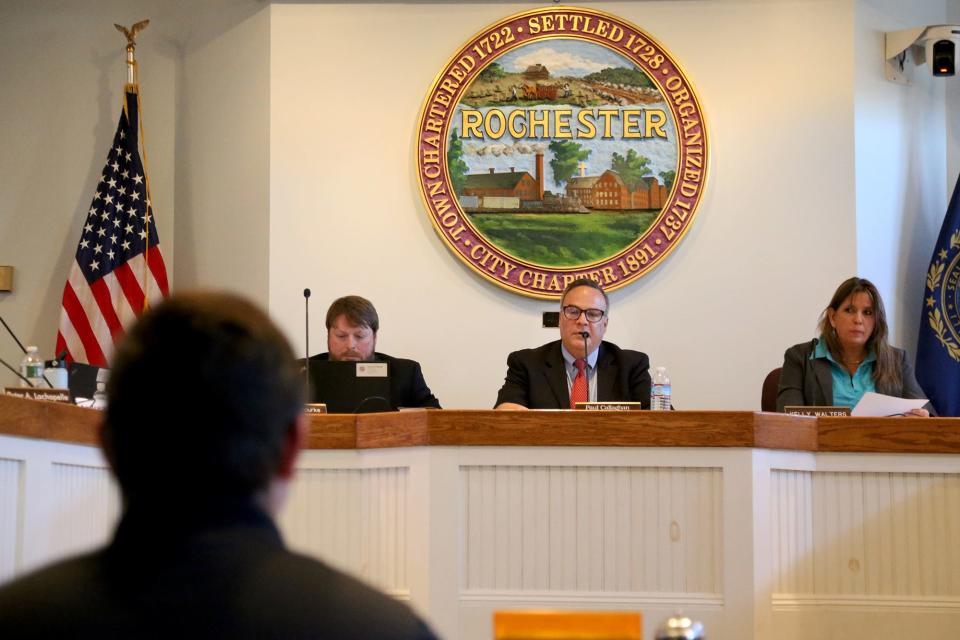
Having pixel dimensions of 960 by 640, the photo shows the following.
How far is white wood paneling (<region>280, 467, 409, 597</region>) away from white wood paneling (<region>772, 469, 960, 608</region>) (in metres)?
1.15

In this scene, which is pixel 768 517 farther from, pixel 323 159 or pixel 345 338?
pixel 323 159

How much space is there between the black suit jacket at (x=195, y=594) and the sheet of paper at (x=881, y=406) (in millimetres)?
3442

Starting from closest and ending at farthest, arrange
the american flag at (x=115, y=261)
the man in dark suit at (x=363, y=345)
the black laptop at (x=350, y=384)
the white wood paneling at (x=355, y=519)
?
the white wood paneling at (x=355, y=519), the black laptop at (x=350, y=384), the man in dark suit at (x=363, y=345), the american flag at (x=115, y=261)

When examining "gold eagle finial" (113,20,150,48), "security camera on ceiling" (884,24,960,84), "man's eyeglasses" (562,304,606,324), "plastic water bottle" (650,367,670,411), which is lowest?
"plastic water bottle" (650,367,670,411)

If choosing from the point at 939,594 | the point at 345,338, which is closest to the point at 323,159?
the point at 345,338

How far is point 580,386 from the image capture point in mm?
5094

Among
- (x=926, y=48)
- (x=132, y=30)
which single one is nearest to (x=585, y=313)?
(x=926, y=48)

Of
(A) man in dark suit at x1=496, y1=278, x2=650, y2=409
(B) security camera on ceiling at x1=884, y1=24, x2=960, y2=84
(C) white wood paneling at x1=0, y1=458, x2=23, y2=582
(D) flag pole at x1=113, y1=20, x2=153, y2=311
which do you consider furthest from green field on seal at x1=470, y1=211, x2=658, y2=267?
(C) white wood paneling at x1=0, y1=458, x2=23, y2=582

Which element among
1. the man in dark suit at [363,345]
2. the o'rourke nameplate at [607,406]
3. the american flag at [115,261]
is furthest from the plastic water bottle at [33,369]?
the o'rourke nameplate at [607,406]

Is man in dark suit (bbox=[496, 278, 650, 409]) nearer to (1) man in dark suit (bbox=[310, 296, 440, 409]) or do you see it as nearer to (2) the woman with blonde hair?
(1) man in dark suit (bbox=[310, 296, 440, 409])

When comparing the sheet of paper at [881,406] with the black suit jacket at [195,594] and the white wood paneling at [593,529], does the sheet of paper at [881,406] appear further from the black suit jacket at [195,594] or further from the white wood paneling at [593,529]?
the black suit jacket at [195,594]

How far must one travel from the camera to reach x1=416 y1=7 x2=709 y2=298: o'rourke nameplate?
598cm

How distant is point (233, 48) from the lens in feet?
20.2

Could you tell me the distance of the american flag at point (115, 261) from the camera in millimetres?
6012
